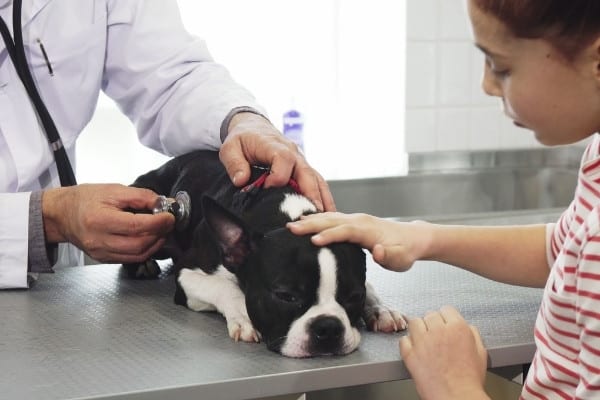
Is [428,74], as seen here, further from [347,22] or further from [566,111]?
[566,111]

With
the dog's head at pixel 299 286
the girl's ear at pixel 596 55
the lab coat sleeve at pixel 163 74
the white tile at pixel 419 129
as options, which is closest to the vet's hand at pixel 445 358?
the dog's head at pixel 299 286

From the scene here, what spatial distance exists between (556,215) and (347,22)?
89 centimetres

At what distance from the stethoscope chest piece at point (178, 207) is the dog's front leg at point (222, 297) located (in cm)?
9

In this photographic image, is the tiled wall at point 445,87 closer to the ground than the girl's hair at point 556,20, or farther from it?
closer to the ground

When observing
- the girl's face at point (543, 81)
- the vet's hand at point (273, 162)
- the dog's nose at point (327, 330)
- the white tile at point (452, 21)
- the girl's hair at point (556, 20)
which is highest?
the girl's hair at point (556, 20)

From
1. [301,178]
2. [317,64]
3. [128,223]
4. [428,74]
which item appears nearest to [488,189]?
[428,74]

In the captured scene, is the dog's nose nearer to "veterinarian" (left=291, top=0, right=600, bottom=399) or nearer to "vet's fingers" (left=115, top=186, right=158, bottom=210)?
"veterinarian" (left=291, top=0, right=600, bottom=399)

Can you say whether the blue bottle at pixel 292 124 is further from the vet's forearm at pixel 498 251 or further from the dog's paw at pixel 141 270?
the vet's forearm at pixel 498 251

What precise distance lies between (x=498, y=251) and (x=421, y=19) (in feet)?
4.90

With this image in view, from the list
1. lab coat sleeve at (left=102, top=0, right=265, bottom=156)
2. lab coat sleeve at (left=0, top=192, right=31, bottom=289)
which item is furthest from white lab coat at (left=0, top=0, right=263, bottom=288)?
lab coat sleeve at (left=0, top=192, right=31, bottom=289)

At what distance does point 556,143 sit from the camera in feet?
3.01

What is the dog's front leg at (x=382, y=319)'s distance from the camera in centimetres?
122

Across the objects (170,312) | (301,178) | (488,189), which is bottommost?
(488,189)

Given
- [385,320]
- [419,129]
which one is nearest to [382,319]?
[385,320]
